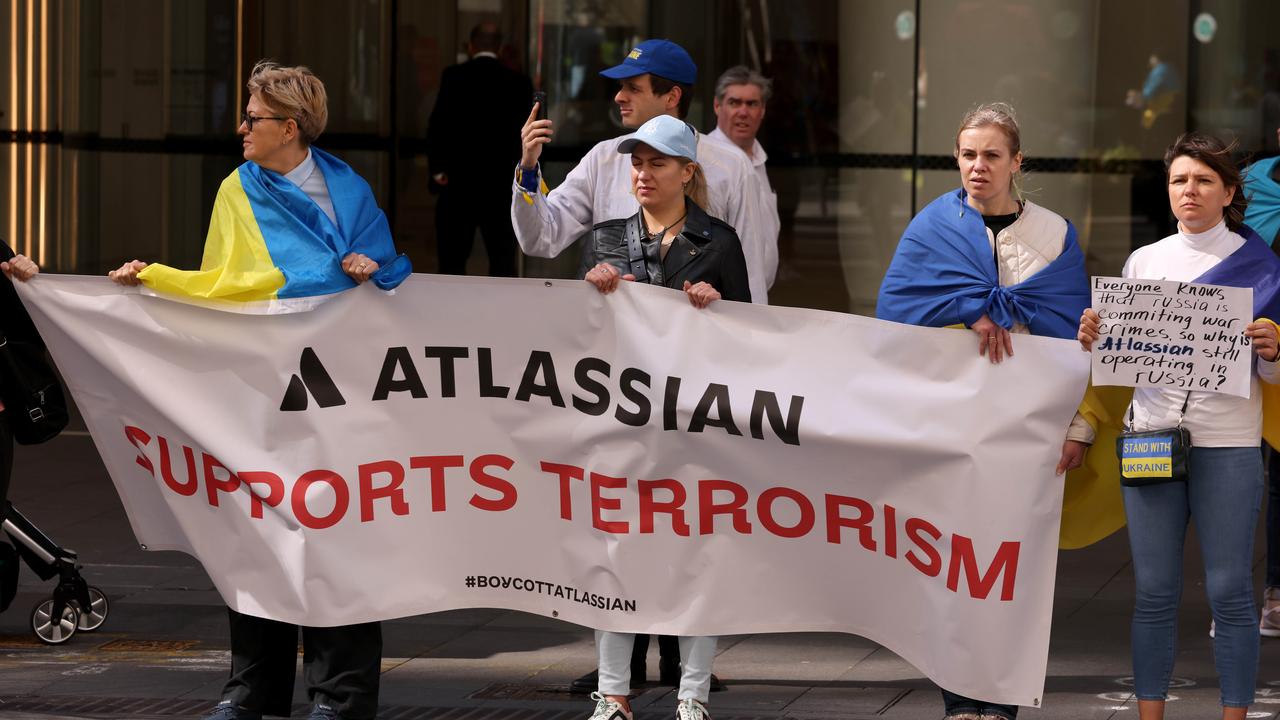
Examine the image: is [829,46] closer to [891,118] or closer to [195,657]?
[891,118]

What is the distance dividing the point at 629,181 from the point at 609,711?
1.70 m

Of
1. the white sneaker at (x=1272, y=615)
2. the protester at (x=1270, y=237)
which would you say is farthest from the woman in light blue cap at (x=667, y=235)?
the white sneaker at (x=1272, y=615)

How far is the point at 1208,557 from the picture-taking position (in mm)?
5277

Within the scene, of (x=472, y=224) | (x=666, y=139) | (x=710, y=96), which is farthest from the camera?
(x=710, y=96)

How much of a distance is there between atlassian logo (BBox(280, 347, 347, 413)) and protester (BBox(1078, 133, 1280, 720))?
2.20 metres

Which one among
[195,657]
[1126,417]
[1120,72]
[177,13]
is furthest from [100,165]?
[1126,417]

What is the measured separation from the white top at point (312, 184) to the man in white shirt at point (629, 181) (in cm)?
65

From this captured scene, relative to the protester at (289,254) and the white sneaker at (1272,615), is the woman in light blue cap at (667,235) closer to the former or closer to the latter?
the protester at (289,254)

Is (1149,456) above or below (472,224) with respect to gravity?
below

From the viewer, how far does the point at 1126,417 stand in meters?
5.37

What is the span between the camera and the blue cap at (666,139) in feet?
18.7

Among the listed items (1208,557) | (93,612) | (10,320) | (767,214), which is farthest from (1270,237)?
(93,612)

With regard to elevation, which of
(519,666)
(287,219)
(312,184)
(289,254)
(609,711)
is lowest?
(519,666)

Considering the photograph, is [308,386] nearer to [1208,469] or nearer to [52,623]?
[52,623]
